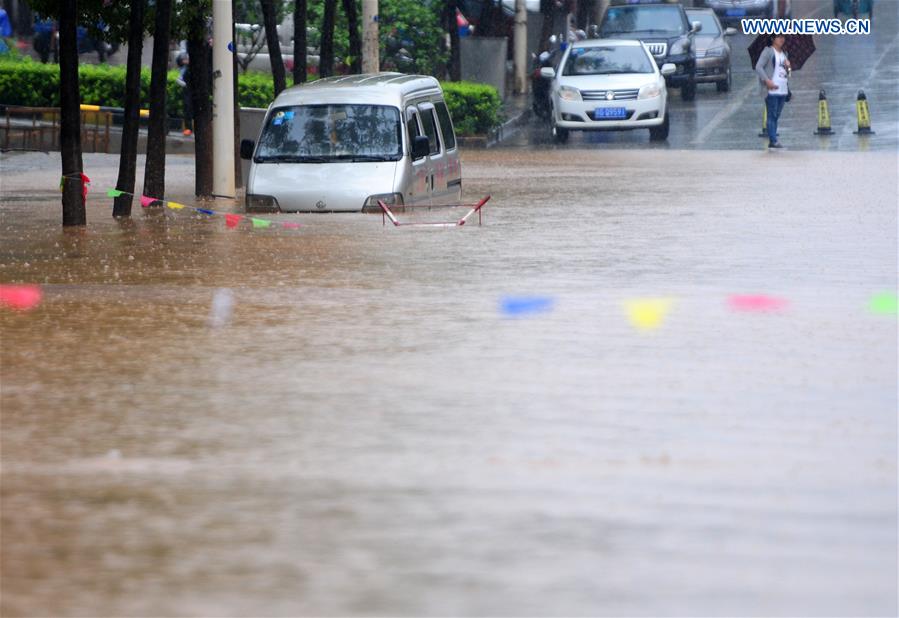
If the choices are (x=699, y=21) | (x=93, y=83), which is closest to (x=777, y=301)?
(x=93, y=83)

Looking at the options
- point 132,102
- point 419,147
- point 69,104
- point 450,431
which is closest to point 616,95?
point 419,147

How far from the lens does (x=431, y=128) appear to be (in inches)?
776

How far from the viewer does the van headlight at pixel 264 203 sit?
18.8 m

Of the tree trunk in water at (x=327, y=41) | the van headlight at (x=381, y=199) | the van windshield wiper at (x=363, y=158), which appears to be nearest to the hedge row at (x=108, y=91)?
the tree trunk in water at (x=327, y=41)

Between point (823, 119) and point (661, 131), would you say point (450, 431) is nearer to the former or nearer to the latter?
point (661, 131)

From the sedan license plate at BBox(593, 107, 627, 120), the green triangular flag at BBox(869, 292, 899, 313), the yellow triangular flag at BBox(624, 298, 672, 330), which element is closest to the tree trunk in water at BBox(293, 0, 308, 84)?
the sedan license plate at BBox(593, 107, 627, 120)

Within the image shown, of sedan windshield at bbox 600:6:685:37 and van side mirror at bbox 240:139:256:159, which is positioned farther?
sedan windshield at bbox 600:6:685:37

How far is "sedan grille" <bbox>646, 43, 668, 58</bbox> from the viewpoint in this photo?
1522 inches

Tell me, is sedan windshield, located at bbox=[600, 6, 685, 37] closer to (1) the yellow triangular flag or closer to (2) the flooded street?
(2) the flooded street

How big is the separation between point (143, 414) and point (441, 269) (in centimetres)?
601

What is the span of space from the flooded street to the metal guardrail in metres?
15.3

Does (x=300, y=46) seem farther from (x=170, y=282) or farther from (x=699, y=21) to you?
(x=699, y=21)

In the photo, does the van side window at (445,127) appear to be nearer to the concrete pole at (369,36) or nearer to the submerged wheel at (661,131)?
the concrete pole at (369,36)

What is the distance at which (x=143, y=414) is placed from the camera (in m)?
8.87
